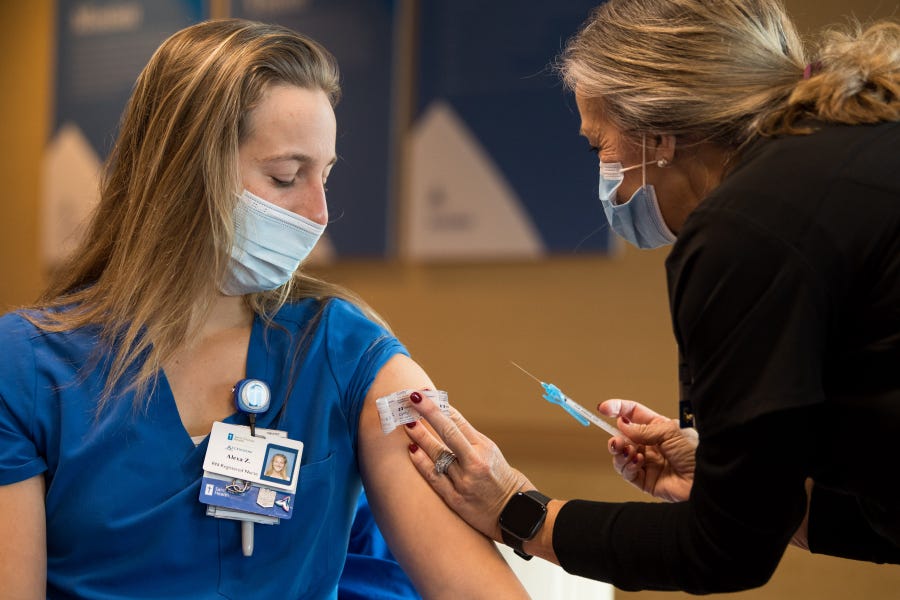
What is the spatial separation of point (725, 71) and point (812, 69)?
0.12 m

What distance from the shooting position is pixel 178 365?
171 cm

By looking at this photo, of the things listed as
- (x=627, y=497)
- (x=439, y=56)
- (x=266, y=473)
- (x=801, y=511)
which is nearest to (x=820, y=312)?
(x=801, y=511)

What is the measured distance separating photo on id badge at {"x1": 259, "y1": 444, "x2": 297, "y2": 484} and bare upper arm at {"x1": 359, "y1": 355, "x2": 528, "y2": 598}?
0.14m

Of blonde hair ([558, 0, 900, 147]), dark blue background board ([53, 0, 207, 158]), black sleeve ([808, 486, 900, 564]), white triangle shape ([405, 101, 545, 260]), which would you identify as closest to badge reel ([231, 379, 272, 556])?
blonde hair ([558, 0, 900, 147])

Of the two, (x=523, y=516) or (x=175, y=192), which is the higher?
(x=175, y=192)

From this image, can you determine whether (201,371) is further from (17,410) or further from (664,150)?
(664,150)

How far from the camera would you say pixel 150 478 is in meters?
1.58

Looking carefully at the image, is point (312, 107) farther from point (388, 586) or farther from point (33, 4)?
point (33, 4)

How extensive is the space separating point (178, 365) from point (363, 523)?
20.6 inches

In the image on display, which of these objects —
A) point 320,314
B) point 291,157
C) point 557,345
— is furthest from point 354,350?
point 557,345

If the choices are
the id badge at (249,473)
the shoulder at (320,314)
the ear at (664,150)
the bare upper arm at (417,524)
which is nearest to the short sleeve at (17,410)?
the id badge at (249,473)

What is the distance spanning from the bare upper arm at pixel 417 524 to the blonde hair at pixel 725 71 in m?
0.63

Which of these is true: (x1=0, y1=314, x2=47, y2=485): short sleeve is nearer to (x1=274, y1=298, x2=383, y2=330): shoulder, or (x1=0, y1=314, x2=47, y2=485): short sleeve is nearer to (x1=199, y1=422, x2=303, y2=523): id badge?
(x1=199, y1=422, x2=303, y2=523): id badge

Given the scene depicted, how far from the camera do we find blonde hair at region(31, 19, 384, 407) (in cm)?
166
